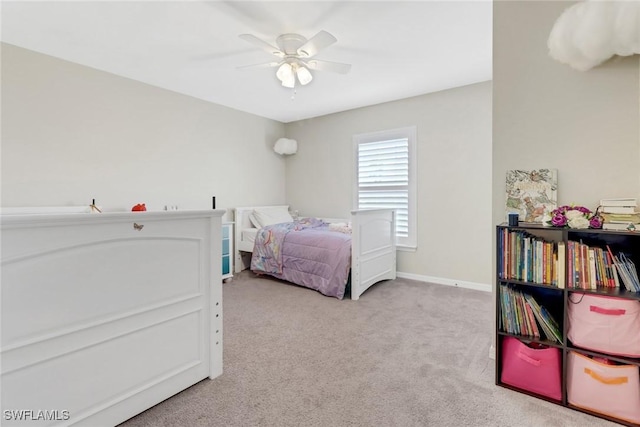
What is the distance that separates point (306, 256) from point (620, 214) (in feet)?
8.84

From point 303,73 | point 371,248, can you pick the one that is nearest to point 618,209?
point 371,248

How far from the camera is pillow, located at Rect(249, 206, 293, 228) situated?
14.5ft

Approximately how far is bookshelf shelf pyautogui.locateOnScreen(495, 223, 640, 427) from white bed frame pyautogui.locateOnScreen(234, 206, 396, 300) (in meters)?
1.59

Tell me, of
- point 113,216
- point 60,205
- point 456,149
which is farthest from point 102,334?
point 456,149

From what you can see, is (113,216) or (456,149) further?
(456,149)

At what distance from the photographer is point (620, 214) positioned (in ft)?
4.93

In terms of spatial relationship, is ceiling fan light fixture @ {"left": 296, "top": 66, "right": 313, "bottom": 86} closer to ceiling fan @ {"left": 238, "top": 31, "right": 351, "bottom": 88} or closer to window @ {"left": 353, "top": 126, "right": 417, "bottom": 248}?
ceiling fan @ {"left": 238, "top": 31, "right": 351, "bottom": 88}

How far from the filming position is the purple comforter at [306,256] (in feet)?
10.8

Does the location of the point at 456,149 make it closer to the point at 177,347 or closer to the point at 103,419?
the point at 177,347

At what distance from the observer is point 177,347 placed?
1622 mm

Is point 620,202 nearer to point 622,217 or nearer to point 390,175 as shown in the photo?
point 622,217

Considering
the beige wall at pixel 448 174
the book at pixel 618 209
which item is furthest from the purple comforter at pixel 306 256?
the book at pixel 618 209

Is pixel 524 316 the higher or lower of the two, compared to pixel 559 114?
lower

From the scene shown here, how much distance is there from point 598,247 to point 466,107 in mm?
2394
